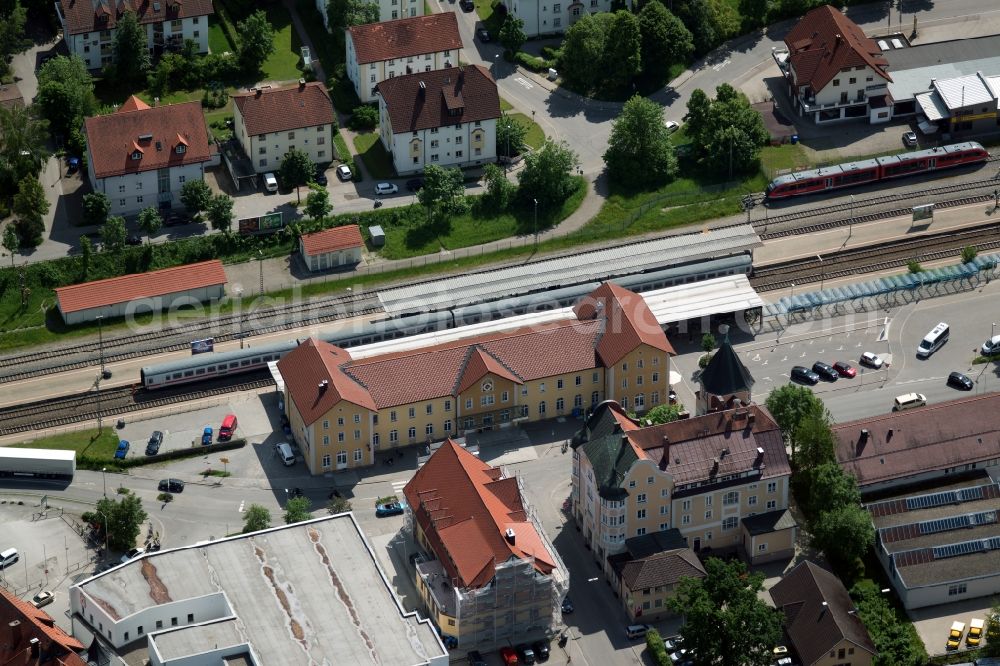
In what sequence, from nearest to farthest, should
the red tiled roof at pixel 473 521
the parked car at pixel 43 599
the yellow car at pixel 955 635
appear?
the red tiled roof at pixel 473 521 < the yellow car at pixel 955 635 < the parked car at pixel 43 599

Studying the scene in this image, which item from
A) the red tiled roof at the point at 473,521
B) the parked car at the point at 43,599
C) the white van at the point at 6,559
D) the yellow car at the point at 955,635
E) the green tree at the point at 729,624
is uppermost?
the red tiled roof at the point at 473,521

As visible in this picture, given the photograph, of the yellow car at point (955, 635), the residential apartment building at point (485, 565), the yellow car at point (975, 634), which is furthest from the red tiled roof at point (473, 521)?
the yellow car at point (975, 634)

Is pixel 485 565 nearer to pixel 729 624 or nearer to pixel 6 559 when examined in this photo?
pixel 729 624

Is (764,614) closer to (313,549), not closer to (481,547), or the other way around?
(481,547)

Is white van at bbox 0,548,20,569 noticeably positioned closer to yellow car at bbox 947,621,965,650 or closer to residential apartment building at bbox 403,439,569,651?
residential apartment building at bbox 403,439,569,651

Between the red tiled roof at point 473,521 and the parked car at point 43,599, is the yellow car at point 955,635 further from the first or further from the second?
the parked car at point 43,599

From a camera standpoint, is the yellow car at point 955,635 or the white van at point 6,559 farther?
the white van at point 6,559

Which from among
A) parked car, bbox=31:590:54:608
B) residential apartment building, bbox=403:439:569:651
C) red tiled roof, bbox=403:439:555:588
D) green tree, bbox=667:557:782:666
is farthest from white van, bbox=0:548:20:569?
green tree, bbox=667:557:782:666
